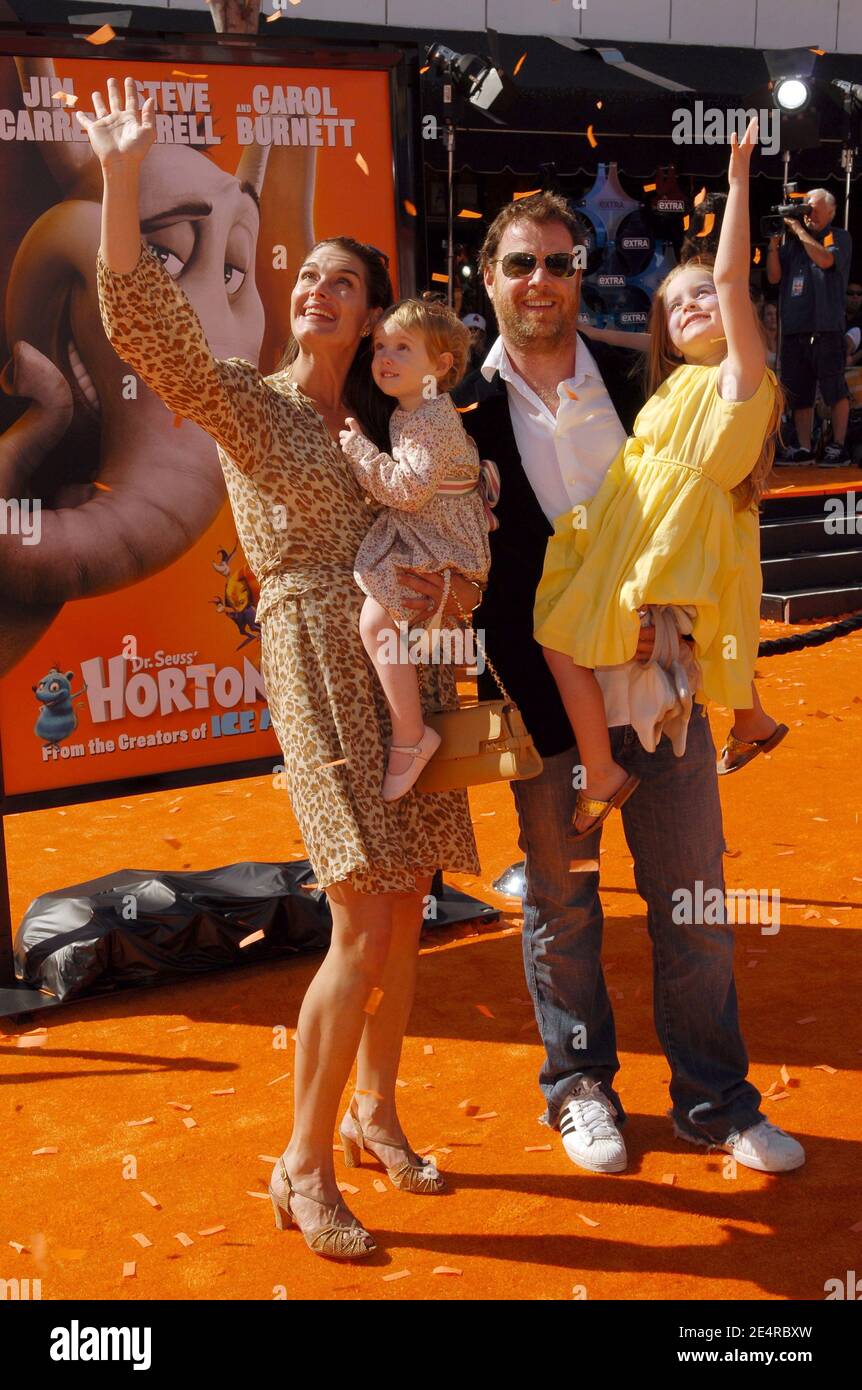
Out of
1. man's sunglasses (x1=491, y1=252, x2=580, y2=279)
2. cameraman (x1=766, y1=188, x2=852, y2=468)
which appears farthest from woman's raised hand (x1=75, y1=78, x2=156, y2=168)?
cameraman (x1=766, y1=188, x2=852, y2=468)

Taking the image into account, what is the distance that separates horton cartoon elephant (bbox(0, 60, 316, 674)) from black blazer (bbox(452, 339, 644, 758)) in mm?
1638

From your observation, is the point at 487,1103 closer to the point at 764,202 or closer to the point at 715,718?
the point at 715,718

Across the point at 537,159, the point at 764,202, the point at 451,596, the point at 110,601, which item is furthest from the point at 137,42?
the point at 764,202

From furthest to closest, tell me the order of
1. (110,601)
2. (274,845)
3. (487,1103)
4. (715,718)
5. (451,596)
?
(715,718), (274,845), (110,601), (487,1103), (451,596)

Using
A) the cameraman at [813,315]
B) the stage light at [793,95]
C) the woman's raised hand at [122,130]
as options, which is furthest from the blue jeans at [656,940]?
the stage light at [793,95]

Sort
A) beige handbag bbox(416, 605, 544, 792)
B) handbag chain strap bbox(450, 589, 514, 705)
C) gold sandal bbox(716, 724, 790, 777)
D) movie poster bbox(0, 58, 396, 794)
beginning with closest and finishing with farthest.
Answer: beige handbag bbox(416, 605, 544, 792) < handbag chain strap bbox(450, 589, 514, 705) < gold sandal bbox(716, 724, 790, 777) < movie poster bbox(0, 58, 396, 794)

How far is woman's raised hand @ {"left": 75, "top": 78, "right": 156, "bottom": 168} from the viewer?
2879 mm

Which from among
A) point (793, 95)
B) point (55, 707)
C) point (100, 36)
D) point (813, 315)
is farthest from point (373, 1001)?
point (793, 95)

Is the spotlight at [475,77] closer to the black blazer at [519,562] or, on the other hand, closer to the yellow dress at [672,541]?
the black blazer at [519,562]

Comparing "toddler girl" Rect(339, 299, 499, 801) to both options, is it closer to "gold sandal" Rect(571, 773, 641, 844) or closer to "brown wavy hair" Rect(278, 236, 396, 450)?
"brown wavy hair" Rect(278, 236, 396, 450)

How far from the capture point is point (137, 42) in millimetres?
4547

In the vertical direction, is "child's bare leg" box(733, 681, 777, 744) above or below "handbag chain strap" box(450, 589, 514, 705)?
below

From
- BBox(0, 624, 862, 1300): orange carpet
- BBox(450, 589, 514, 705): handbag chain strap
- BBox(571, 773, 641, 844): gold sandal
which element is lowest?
BBox(0, 624, 862, 1300): orange carpet

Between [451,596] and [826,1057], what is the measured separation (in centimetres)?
201
